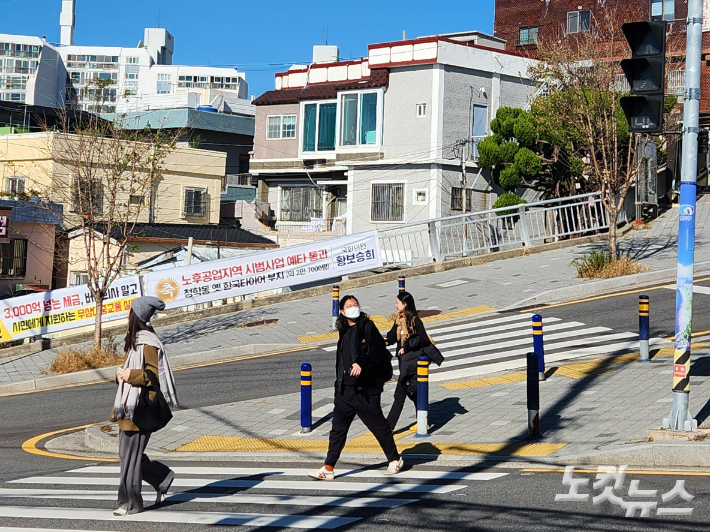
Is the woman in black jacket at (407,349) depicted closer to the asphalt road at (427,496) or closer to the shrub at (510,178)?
the asphalt road at (427,496)

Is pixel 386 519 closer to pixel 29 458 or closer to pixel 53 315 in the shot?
pixel 29 458

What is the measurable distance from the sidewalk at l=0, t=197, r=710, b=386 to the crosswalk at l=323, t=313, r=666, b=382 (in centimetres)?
204

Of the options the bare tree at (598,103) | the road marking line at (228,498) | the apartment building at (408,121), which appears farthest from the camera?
the apartment building at (408,121)

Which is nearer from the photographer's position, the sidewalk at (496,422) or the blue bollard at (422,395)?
the sidewalk at (496,422)

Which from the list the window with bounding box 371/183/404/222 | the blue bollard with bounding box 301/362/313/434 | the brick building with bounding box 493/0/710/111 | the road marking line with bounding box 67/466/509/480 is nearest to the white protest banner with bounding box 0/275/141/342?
the blue bollard with bounding box 301/362/313/434

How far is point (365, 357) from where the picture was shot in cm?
891

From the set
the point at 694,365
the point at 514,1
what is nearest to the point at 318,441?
the point at 694,365

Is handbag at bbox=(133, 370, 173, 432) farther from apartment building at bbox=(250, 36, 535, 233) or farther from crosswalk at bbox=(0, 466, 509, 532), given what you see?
apartment building at bbox=(250, 36, 535, 233)

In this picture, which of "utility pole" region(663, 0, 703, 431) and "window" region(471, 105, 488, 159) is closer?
"utility pole" region(663, 0, 703, 431)

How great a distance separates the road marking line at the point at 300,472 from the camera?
8867mm

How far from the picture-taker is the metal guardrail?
2664 centimetres

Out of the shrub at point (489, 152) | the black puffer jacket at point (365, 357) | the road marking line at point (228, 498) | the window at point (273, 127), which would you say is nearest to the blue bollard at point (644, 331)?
the black puffer jacket at point (365, 357)

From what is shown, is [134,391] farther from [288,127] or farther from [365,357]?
[288,127]

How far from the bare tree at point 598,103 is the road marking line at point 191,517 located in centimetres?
1753
